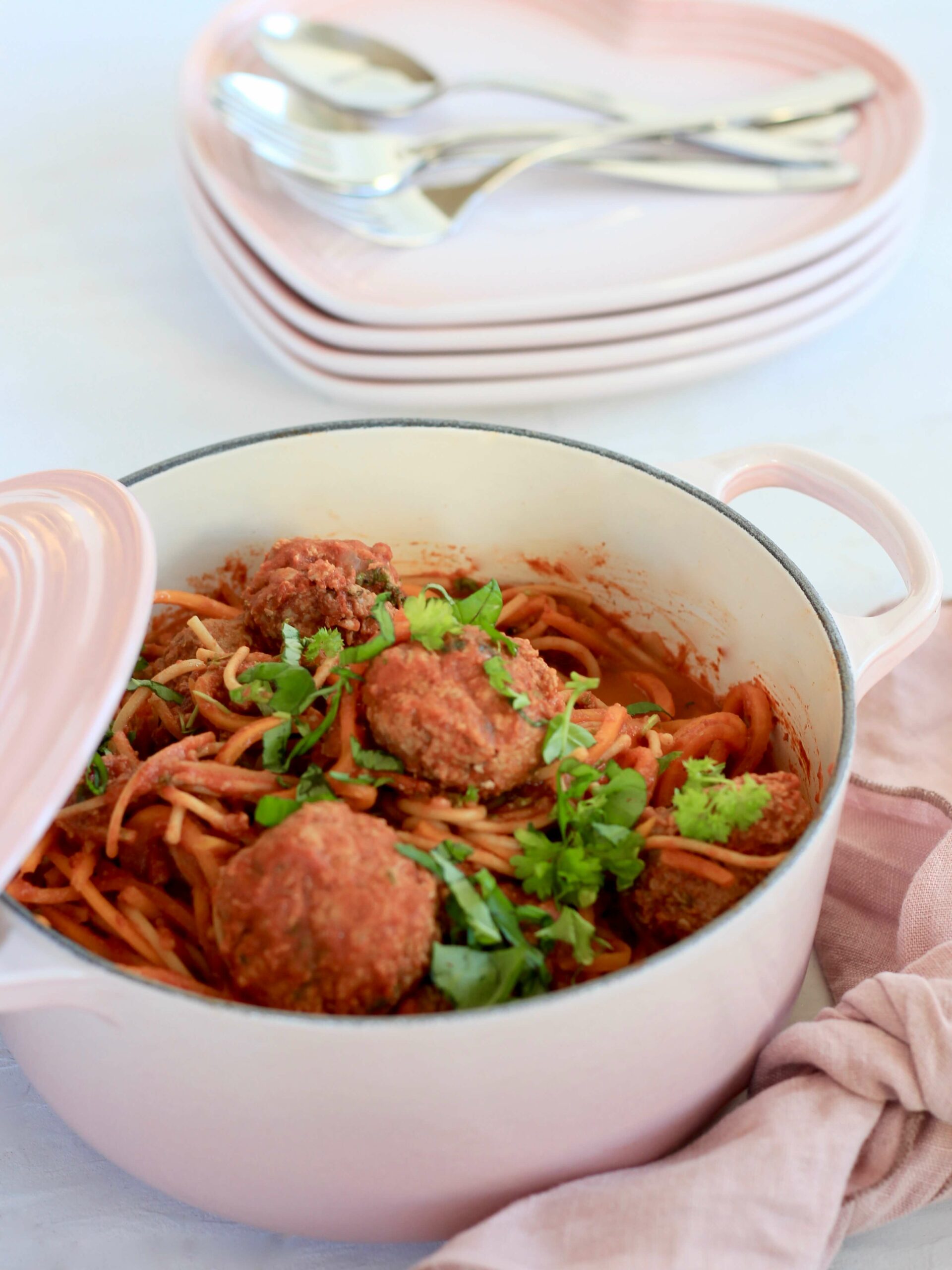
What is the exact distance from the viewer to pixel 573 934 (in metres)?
1.66

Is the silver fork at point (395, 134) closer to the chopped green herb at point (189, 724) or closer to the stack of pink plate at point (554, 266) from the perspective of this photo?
the stack of pink plate at point (554, 266)

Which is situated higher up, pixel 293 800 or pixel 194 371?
pixel 293 800

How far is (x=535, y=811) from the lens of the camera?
73.2 inches

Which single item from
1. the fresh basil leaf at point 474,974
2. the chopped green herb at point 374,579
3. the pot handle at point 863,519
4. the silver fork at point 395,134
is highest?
the silver fork at point 395,134

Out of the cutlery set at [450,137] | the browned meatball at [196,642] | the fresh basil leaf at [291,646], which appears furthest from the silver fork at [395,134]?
the fresh basil leaf at [291,646]

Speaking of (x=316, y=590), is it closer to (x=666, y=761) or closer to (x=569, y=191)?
(x=666, y=761)

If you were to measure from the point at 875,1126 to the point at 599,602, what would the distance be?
117 centimetres

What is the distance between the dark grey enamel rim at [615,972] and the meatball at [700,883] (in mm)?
143

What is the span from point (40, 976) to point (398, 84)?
3197 millimetres

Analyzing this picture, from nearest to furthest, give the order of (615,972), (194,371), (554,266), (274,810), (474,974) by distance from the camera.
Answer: (615,972), (474,974), (274,810), (554,266), (194,371)

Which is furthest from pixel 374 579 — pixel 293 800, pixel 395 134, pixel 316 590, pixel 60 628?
pixel 395 134

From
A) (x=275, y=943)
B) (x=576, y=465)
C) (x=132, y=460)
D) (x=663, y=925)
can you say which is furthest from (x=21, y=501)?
(x=132, y=460)

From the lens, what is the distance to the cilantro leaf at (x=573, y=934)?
166 centimetres

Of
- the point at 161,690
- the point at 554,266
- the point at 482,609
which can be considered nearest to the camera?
the point at 482,609
